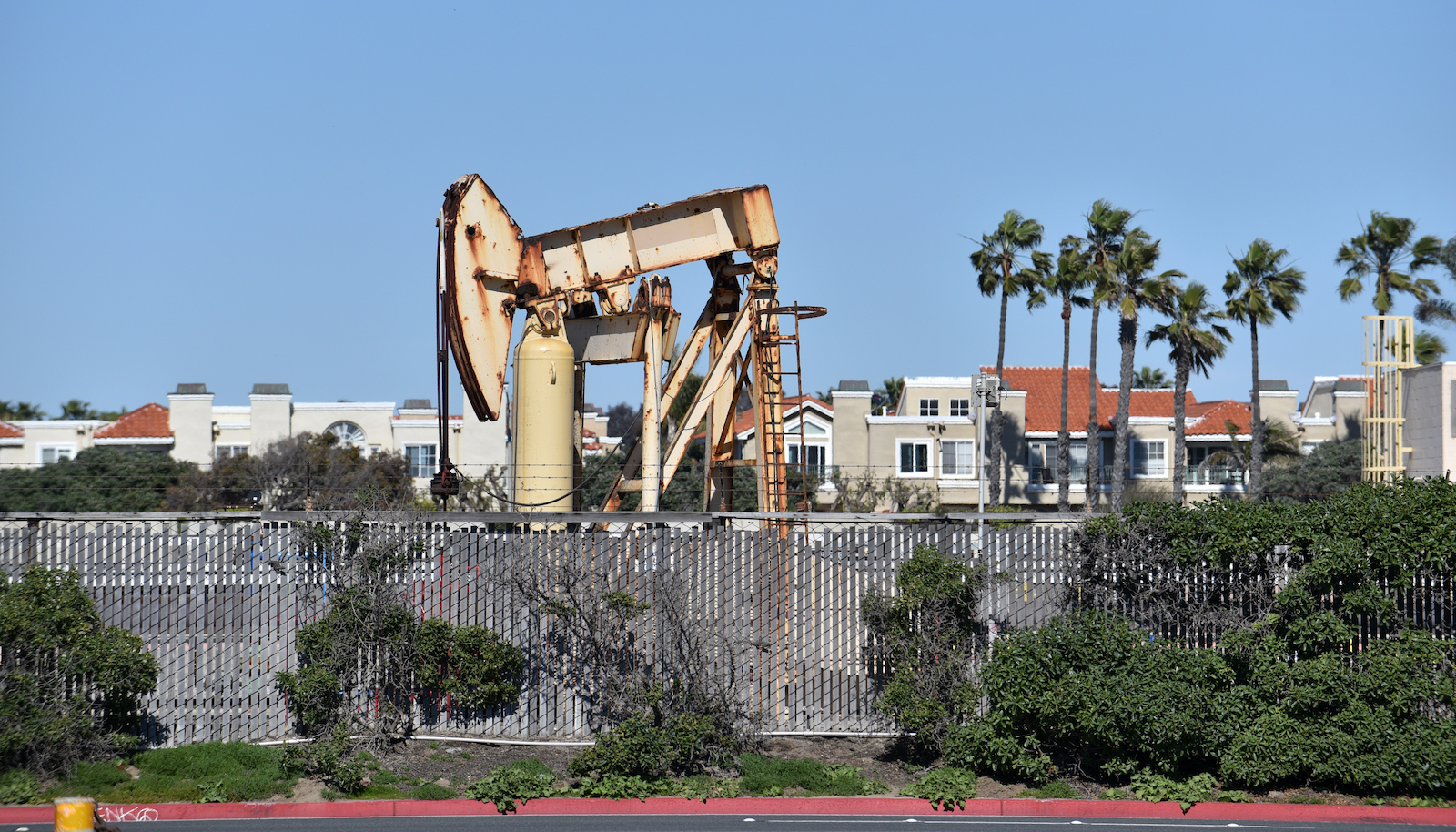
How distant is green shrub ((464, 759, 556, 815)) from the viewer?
39.1 feet

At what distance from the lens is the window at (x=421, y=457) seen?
197 ft

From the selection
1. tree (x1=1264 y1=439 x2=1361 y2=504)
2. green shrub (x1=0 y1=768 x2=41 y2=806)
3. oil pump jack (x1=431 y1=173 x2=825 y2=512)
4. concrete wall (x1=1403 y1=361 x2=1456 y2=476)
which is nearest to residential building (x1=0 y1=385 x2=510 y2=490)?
tree (x1=1264 y1=439 x2=1361 y2=504)

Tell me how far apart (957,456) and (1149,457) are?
933 cm

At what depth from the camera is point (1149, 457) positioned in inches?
2307

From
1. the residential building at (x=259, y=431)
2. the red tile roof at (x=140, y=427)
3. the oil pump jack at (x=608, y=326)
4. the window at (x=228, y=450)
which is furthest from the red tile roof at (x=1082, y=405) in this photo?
the oil pump jack at (x=608, y=326)

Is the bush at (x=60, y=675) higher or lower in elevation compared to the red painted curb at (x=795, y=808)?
higher

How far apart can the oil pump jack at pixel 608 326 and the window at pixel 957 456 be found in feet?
123

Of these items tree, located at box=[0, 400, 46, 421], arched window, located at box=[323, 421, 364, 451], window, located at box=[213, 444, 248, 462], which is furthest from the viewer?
tree, located at box=[0, 400, 46, 421]

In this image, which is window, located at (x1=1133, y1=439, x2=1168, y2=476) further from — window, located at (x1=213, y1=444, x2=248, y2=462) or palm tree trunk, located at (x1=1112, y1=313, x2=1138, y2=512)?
window, located at (x1=213, y1=444, x2=248, y2=462)

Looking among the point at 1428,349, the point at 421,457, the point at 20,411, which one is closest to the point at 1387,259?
the point at 1428,349

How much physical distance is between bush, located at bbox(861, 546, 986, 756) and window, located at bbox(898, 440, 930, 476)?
42.8 m

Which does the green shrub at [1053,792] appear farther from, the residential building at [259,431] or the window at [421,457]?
the window at [421,457]

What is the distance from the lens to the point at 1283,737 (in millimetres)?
12188

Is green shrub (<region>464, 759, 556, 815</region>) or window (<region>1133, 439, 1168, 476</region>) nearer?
green shrub (<region>464, 759, 556, 815</region>)
